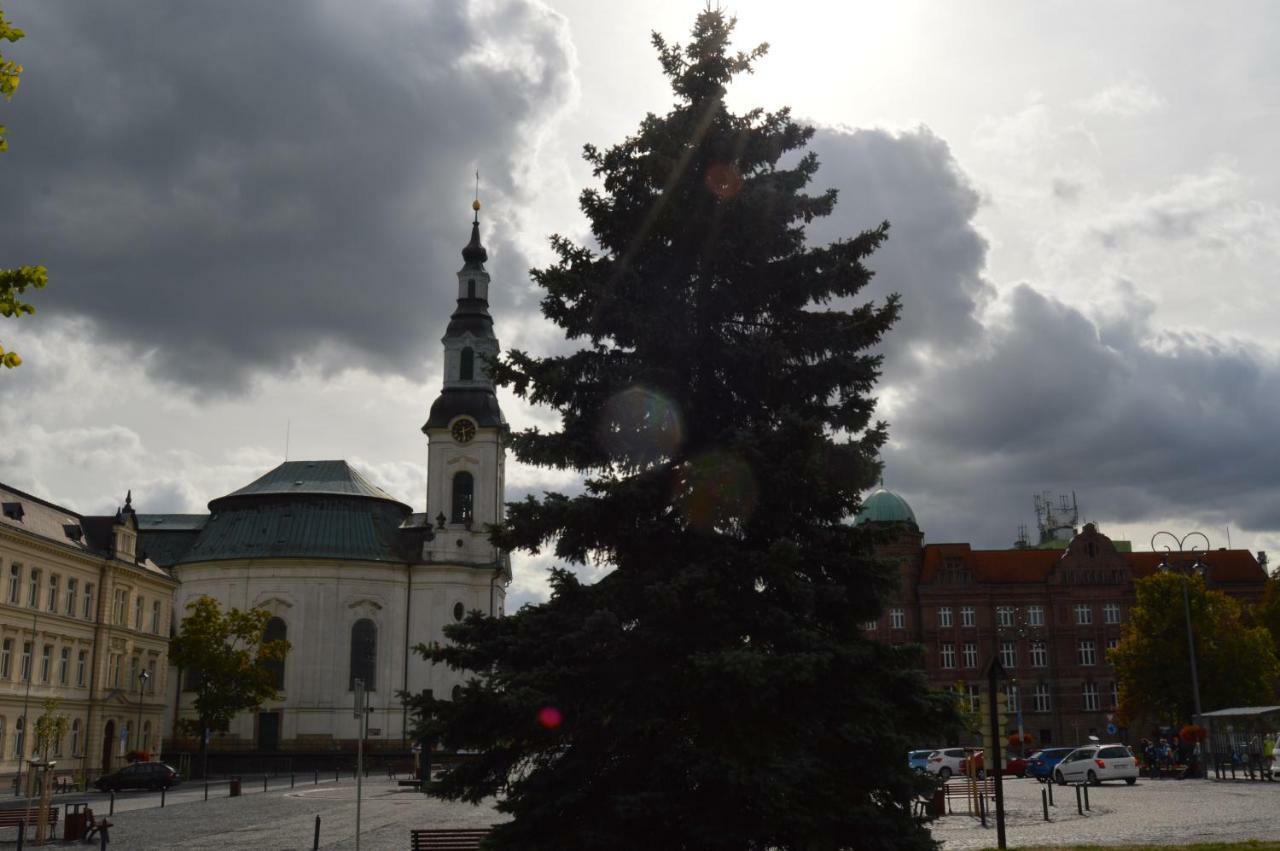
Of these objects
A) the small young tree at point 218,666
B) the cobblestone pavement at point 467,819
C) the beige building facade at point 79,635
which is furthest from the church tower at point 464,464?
the cobblestone pavement at point 467,819

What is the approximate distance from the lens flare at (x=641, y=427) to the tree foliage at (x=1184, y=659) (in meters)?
50.6

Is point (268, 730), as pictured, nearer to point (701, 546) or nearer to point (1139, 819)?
point (1139, 819)

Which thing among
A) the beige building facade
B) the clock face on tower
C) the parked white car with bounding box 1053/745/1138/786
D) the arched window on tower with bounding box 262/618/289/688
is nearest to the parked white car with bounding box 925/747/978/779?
the parked white car with bounding box 1053/745/1138/786

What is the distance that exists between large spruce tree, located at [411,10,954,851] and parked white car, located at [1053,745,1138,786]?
105 feet

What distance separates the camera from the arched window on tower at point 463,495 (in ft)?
268

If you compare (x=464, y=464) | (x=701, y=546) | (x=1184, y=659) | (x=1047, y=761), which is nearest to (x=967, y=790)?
(x=1047, y=761)

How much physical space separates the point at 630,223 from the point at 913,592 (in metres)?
77.7

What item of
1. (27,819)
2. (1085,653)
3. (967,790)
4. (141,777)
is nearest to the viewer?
(27,819)

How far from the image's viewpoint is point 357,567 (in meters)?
79.2

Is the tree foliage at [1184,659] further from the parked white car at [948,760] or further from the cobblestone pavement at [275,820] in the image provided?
the cobblestone pavement at [275,820]

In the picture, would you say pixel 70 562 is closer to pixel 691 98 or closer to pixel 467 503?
pixel 467 503

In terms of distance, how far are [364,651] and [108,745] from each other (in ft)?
72.6

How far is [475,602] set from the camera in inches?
3174

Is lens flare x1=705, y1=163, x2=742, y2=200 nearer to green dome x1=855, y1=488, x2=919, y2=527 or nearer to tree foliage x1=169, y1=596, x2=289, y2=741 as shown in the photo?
tree foliage x1=169, y1=596, x2=289, y2=741
